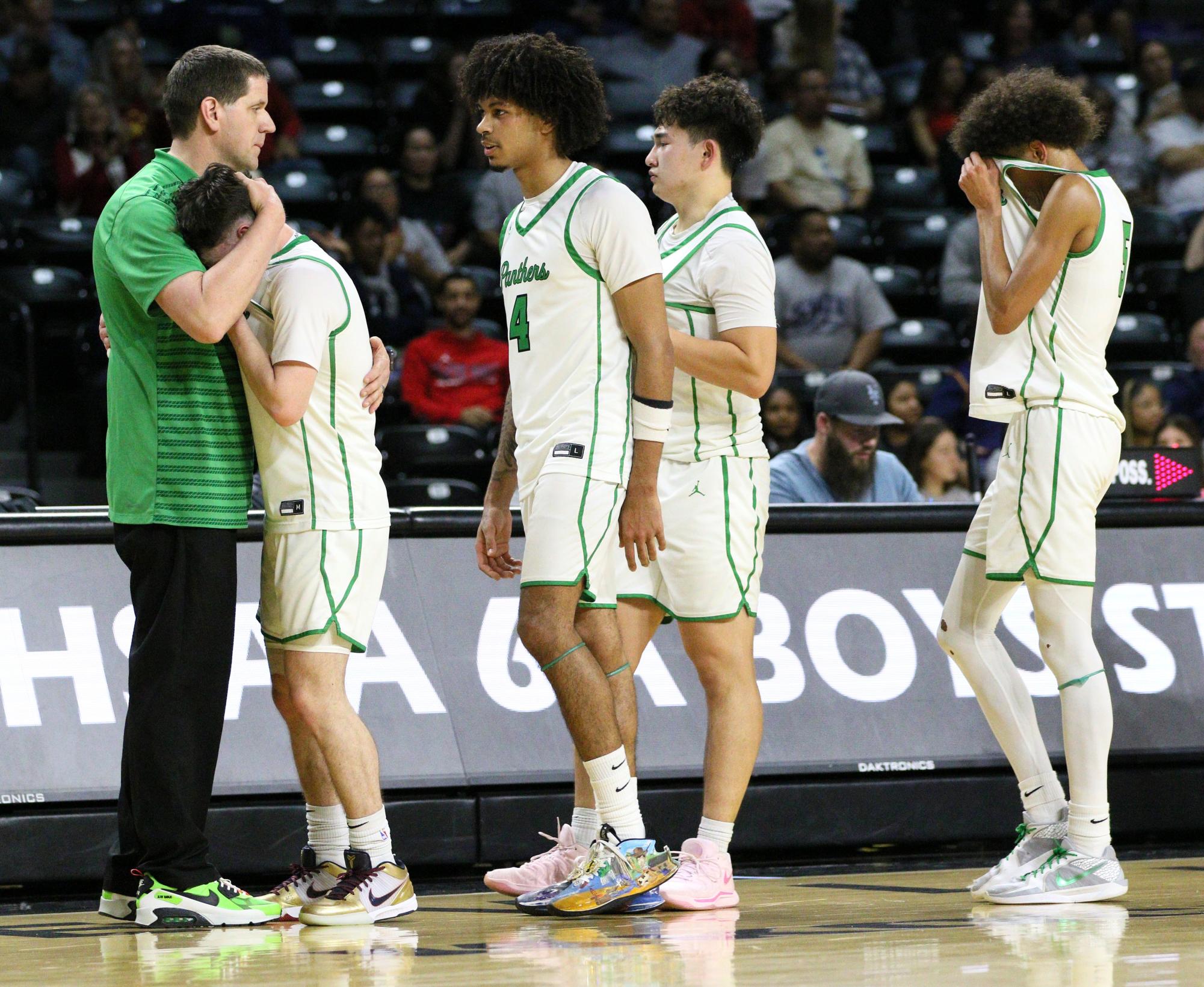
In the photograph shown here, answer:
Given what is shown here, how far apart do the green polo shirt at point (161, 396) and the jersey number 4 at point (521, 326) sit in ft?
2.26

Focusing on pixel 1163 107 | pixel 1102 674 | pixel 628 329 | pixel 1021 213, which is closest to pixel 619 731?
pixel 628 329

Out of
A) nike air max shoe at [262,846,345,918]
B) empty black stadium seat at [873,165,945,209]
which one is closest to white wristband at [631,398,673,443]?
nike air max shoe at [262,846,345,918]

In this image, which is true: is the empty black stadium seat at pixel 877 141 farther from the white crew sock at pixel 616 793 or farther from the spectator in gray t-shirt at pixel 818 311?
the white crew sock at pixel 616 793

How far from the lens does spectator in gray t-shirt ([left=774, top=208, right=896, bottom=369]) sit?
10.0m

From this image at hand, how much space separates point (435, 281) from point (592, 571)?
614 cm

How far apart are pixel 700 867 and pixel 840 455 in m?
2.39

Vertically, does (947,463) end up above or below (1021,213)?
below

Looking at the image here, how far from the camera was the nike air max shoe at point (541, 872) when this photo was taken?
4.70m

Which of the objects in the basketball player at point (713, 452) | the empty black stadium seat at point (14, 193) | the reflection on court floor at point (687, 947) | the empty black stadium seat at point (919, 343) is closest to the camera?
the reflection on court floor at point (687, 947)

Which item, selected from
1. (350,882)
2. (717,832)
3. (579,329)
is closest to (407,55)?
(579,329)

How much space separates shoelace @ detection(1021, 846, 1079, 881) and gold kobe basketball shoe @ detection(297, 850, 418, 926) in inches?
61.9

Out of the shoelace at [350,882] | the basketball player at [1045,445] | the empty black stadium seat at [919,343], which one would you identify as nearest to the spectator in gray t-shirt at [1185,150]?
the empty black stadium seat at [919,343]

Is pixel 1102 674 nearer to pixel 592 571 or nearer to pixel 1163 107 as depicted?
pixel 592 571

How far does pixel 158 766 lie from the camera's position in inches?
165
